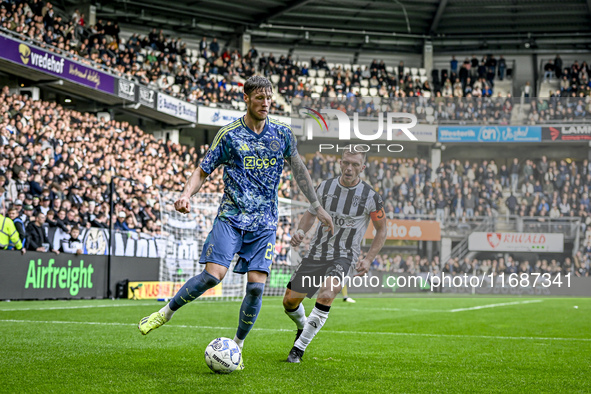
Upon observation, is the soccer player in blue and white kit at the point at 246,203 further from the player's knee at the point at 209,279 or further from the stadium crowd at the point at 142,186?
the stadium crowd at the point at 142,186

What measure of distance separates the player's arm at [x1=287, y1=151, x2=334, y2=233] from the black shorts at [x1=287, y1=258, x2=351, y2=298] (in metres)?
1.05

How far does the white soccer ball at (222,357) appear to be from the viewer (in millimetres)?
5773

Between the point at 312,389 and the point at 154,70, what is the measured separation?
102 feet

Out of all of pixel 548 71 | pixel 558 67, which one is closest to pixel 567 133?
pixel 558 67

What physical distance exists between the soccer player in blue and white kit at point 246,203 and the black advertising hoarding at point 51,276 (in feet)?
34.1

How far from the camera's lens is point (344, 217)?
327 inches

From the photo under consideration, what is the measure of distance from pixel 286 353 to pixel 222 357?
1.88 meters

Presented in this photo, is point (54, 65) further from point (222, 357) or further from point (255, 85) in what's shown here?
point (222, 357)

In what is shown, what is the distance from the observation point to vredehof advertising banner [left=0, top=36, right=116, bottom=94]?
24578 mm

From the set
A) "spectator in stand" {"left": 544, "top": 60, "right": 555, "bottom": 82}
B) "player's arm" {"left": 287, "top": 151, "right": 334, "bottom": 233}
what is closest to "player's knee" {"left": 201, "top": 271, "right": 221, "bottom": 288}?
"player's arm" {"left": 287, "top": 151, "right": 334, "bottom": 233}

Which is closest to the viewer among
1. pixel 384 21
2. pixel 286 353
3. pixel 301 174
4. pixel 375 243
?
pixel 301 174

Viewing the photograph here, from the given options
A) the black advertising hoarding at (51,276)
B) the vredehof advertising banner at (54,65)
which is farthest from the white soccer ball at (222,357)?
the vredehof advertising banner at (54,65)

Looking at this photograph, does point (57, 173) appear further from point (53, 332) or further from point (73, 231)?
point (53, 332)

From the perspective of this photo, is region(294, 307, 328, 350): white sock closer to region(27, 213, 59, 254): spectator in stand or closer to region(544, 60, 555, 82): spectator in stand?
region(27, 213, 59, 254): spectator in stand
